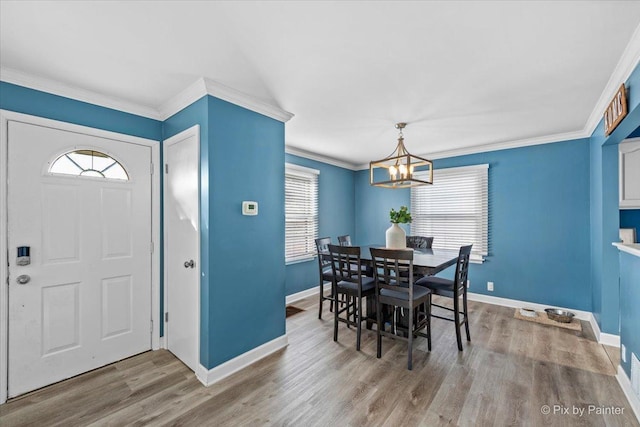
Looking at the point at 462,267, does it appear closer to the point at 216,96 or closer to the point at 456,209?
the point at 456,209

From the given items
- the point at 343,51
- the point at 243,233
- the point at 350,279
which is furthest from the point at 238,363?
the point at 343,51

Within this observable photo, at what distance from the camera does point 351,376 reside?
235 centimetres

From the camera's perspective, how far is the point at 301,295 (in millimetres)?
4547

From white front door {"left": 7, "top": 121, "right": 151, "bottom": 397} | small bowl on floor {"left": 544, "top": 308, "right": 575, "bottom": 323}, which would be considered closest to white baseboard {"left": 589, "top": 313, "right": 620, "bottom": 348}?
small bowl on floor {"left": 544, "top": 308, "right": 575, "bottom": 323}

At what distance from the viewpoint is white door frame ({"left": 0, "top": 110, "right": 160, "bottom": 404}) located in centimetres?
203

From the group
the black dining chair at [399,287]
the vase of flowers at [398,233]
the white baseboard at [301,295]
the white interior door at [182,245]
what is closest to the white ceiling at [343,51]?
the white interior door at [182,245]

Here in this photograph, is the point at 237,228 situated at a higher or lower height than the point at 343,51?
lower

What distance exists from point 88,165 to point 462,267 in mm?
3675

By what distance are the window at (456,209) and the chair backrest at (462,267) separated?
1.59 m

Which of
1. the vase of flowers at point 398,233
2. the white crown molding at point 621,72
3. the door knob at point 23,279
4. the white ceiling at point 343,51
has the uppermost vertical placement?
the white ceiling at point 343,51

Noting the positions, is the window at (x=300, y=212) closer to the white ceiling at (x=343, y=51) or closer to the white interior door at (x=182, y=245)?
the white ceiling at (x=343, y=51)

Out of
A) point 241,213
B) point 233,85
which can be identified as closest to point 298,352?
point 241,213

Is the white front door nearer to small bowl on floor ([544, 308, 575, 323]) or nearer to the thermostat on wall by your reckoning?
the thermostat on wall

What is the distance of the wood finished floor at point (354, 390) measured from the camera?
187 centimetres
